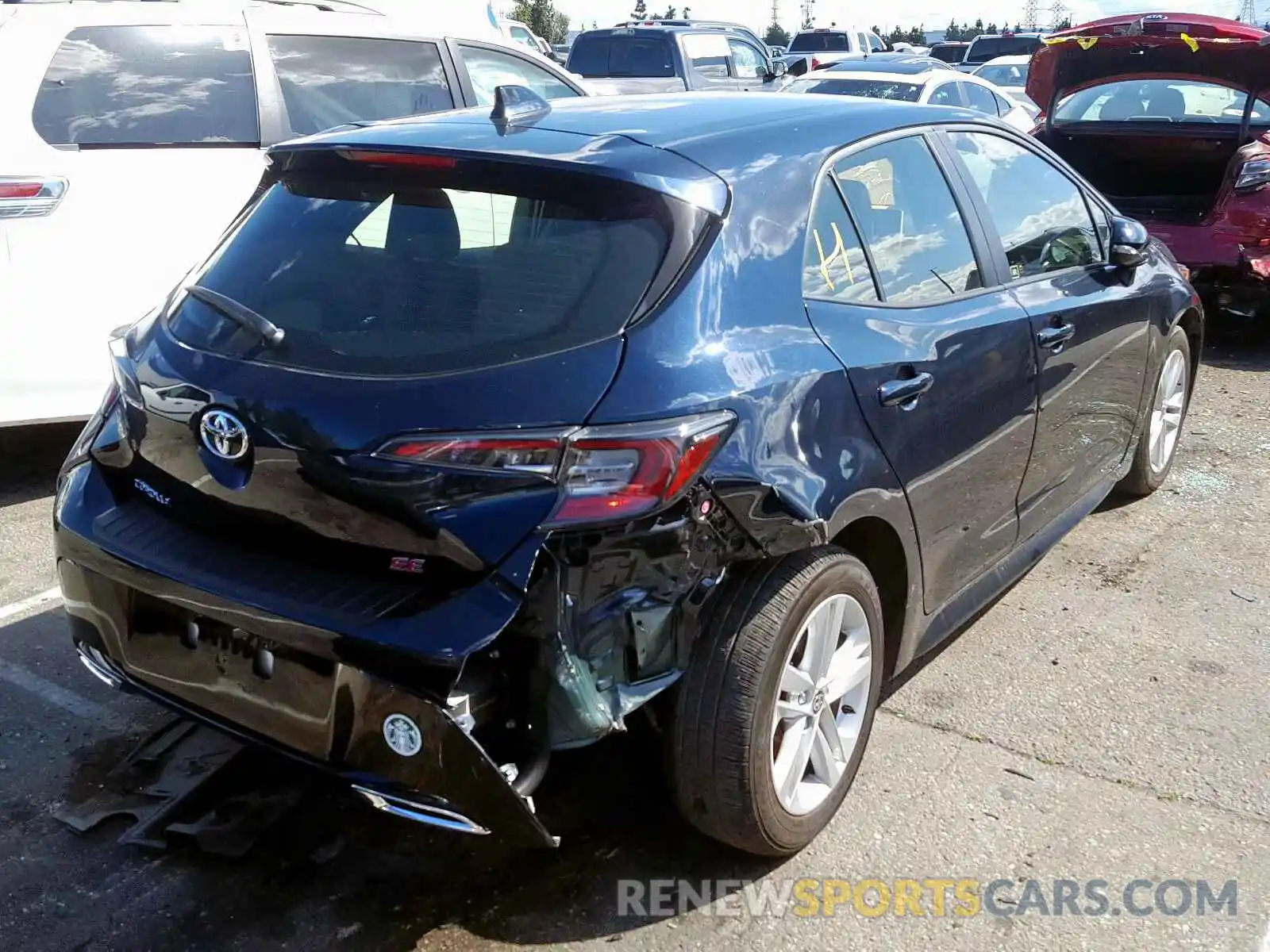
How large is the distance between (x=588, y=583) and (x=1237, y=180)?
259 inches

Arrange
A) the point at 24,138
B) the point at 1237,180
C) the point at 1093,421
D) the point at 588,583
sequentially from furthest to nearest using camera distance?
the point at 1237,180, the point at 24,138, the point at 1093,421, the point at 588,583

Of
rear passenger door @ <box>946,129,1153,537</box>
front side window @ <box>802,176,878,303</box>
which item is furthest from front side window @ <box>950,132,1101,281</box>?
front side window @ <box>802,176,878,303</box>

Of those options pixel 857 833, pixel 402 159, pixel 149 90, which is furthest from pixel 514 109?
pixel 149 90

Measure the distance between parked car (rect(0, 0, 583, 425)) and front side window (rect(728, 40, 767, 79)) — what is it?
13.1 metres

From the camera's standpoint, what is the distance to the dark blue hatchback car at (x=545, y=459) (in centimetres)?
240

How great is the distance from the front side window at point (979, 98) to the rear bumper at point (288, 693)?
474 inches

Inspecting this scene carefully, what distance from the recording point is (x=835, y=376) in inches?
112

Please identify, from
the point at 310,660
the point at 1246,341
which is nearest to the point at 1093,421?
the point at 310,660

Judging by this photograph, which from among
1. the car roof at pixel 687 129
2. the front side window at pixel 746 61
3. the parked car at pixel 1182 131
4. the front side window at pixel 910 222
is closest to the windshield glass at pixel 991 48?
the front side window at pixel 746 61

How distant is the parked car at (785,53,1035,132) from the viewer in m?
12.3

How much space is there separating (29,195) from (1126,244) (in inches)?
159

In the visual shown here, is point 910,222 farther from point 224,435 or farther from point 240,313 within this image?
point 224,435

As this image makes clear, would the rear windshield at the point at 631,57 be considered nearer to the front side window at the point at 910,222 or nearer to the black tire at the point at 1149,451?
the black tire at the point at 1149,451

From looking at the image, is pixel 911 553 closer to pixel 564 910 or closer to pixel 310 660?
pixel 564 910
